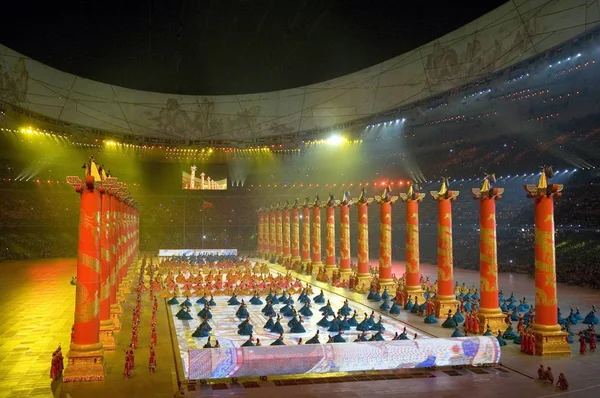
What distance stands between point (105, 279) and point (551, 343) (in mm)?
13361

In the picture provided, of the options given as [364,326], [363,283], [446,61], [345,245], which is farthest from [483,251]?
[446,61]

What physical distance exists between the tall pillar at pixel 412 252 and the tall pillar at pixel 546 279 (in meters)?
8.48

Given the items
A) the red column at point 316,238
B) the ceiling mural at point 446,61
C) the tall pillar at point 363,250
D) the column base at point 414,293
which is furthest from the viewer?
the red column at point 316,238

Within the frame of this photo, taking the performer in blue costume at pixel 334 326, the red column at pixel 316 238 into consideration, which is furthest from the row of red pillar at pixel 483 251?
the red column at pixel 316 238

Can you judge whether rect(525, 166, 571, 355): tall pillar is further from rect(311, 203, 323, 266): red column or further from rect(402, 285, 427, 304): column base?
rect(311, 203, 323, 266): red column

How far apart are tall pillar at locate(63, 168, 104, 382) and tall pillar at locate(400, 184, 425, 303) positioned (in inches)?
600

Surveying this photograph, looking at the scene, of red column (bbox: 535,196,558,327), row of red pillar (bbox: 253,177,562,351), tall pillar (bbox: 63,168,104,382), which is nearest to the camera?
tall pillar (bbox: 63,168,104,382)

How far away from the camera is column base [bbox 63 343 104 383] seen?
13.1 meters

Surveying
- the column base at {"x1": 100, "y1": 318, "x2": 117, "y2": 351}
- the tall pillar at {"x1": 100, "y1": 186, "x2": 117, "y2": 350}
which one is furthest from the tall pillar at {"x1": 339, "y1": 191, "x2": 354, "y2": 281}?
the column base at {"x1": 100, "y1": 318, "x2": 117, "y2": 351}

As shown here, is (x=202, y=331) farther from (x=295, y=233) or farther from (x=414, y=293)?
(x=295, y=233)

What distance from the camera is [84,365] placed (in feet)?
43.6

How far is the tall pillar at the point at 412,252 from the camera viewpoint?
1002 inches

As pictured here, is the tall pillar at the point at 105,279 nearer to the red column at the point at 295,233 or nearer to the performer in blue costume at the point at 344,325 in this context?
the performer in blue costume at the point at 344,325

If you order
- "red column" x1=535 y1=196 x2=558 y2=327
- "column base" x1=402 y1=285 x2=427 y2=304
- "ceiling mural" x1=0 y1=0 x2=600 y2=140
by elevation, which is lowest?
"column base" x1=402 y1=285 x2=427 y2=304
